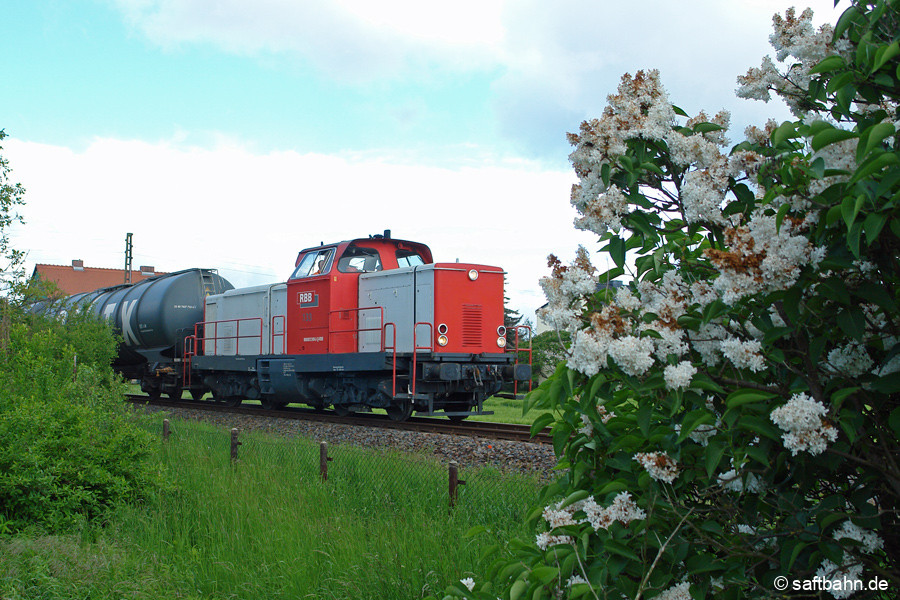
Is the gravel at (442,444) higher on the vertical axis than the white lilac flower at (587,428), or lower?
lower

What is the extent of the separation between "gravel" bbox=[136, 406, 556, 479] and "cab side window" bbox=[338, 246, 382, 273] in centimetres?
319

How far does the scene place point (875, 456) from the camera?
1.95 m

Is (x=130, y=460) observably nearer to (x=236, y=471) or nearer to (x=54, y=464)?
(x=54, y=464)

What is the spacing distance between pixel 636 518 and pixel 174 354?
63.5 feet

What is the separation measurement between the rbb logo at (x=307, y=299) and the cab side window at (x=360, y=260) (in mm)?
825

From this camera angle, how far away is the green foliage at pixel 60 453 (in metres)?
6.12

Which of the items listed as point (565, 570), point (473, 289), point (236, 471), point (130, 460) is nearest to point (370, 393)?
point (473, 289)

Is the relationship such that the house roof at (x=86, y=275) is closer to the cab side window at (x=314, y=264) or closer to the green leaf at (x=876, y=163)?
the cab side window at (x=314, y=264)

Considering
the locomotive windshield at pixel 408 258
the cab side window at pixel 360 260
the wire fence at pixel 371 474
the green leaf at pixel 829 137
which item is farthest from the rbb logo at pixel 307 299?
the green leaf at pixel 829 137

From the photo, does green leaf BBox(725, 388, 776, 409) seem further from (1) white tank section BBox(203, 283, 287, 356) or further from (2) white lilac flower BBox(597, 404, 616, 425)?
(1) white tank section BBox(203, 283, 287, 356)

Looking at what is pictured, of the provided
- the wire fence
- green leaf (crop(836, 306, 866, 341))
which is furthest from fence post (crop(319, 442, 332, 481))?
green leaf (crop(836, 306, 866, 341))

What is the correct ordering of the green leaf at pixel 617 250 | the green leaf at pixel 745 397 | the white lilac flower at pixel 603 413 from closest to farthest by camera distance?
the green leaf at pixel 745 397
the green leaf at pixel 617 250
the white lilac flower at pixel 603 413

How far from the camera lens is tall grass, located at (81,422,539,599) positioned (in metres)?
4.64

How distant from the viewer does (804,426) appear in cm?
173
